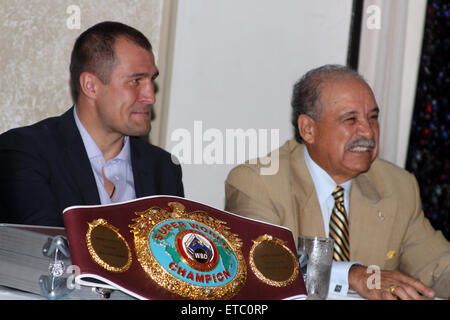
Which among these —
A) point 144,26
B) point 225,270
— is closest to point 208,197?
point 144,26

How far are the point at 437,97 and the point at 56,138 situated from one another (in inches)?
94.0

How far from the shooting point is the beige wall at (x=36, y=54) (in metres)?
2.82

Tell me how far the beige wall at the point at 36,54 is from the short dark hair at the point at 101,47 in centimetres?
60

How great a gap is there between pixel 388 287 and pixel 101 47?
143cm

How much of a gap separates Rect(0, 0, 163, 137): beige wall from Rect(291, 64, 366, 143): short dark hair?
44.1 inches

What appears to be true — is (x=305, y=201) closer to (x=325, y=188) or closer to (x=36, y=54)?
(x=325, y=188)

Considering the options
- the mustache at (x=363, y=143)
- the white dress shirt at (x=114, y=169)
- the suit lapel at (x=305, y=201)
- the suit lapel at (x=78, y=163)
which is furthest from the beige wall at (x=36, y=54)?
the mustache at (x=363, y=143)

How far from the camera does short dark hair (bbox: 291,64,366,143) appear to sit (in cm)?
248

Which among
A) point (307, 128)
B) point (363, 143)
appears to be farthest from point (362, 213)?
point (307, 128)

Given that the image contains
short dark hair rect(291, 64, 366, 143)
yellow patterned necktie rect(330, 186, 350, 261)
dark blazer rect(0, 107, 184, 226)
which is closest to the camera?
dark blazer rect(0, 107, 184, 226)

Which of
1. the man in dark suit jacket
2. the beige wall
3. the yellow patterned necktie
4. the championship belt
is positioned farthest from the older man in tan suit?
the beige wall

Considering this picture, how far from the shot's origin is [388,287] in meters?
1.55

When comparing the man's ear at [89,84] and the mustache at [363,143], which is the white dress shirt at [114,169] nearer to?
the man's ear at [89,84]

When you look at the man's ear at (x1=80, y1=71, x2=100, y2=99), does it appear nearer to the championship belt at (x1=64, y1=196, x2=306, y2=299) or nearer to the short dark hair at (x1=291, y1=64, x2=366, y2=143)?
the short dark hair at (x1=291, y1=64, x2=366, y2=143)
